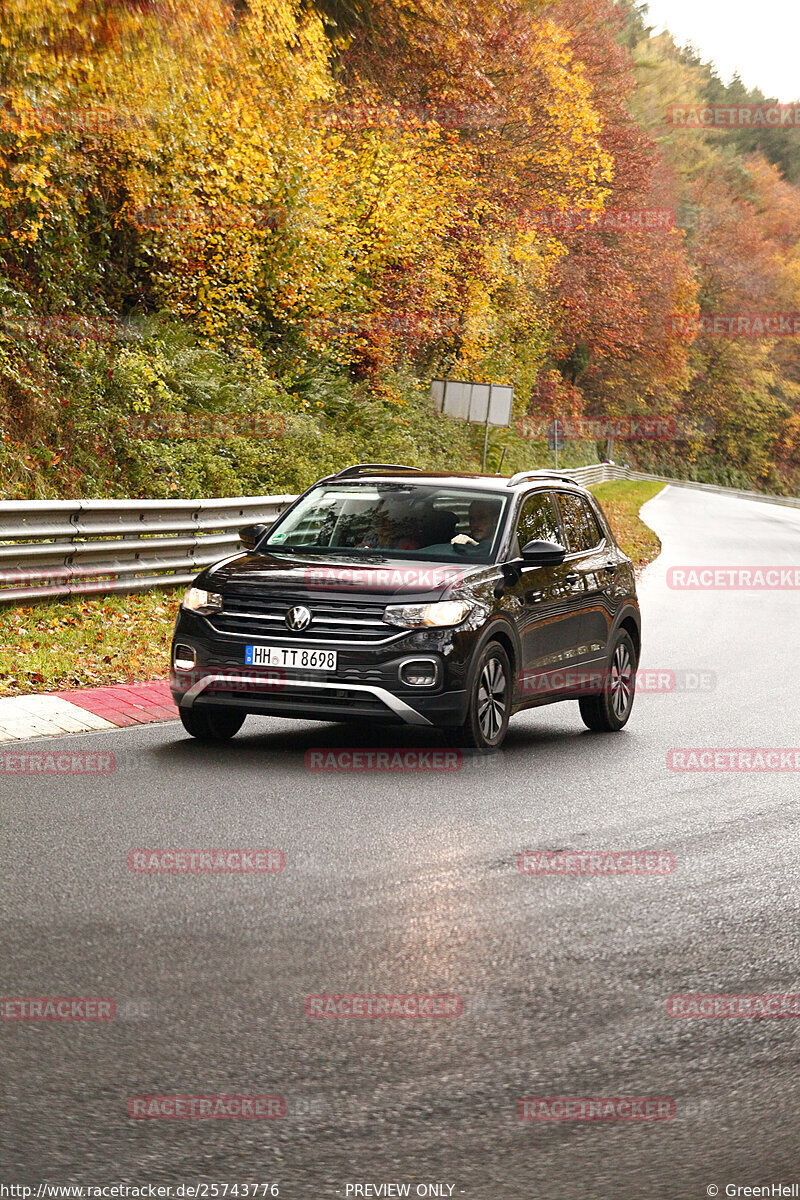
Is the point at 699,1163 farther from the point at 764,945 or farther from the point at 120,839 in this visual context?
the point at 120,839

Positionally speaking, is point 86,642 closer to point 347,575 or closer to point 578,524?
point 347,575

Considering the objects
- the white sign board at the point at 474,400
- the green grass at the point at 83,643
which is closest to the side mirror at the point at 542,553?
the green grass at the point at 83,643

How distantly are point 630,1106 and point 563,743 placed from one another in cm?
697

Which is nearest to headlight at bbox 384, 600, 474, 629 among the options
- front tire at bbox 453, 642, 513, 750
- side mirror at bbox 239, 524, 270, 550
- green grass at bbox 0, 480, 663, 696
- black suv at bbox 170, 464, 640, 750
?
black suv at bbox 170, 464, 640, 750

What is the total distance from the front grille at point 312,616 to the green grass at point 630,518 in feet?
73.1

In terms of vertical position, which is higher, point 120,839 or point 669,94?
point 669,94

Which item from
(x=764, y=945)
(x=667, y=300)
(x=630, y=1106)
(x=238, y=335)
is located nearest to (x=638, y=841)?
(x=764, y=945)

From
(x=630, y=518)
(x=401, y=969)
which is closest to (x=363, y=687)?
(x=401, y=969)

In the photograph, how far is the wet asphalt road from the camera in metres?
3.95

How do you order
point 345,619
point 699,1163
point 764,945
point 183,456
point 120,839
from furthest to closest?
1. point 183,456
2. point 345,619
3. point 120,839
4. point 764,945
5. point 699,1163

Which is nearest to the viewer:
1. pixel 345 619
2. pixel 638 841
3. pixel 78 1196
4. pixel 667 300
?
pixel 78 1196

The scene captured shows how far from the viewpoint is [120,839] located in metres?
7.32

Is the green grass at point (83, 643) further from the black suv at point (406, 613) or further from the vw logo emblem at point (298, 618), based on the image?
the vw logo emblem at point (298, 618)

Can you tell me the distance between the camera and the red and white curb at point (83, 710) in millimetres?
10219
